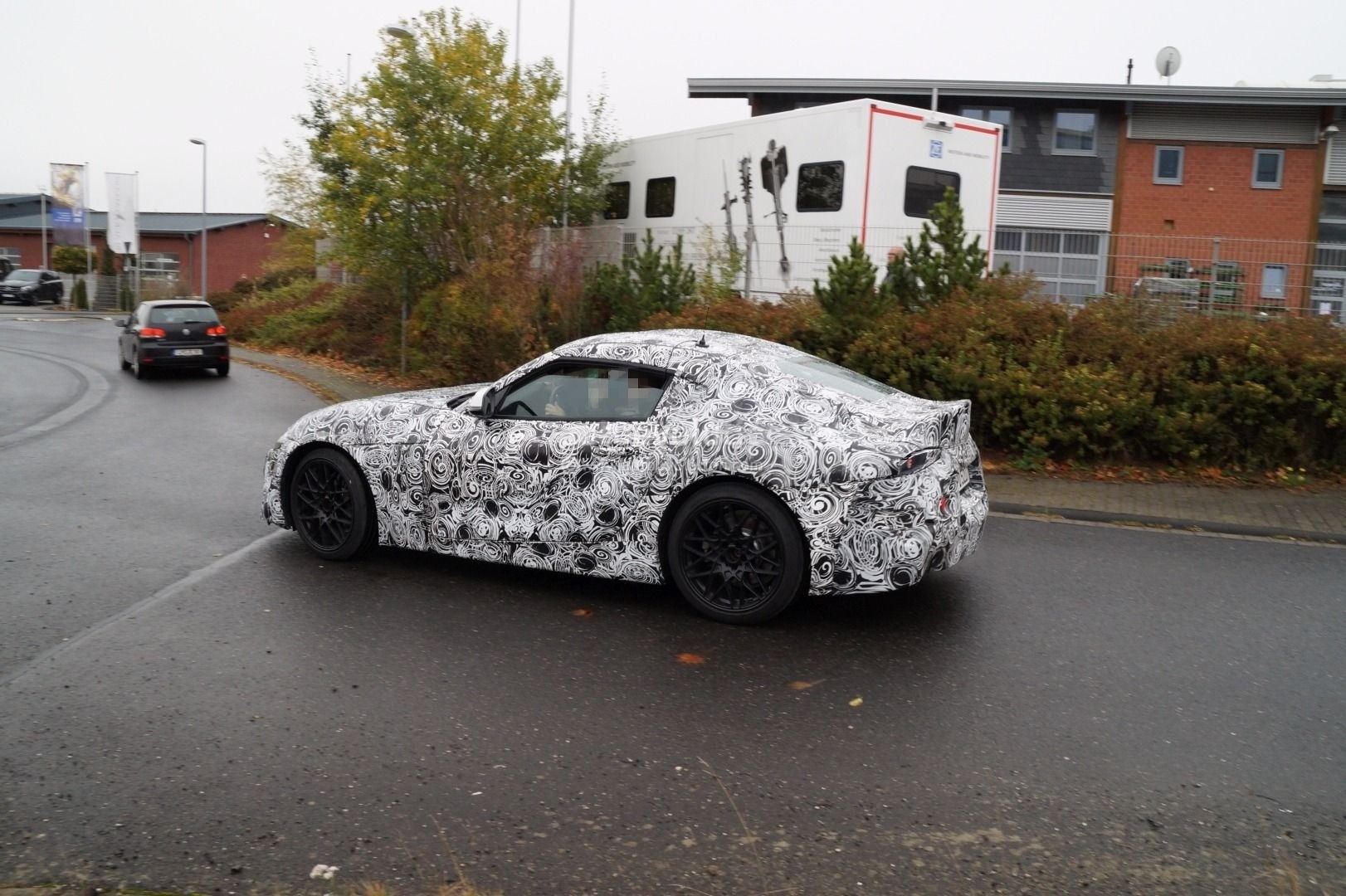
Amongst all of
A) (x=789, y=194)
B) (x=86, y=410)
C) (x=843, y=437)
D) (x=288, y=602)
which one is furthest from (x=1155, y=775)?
(x=86, y=410)

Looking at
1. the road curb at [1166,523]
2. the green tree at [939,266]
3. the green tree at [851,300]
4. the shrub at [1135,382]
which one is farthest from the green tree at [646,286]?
the road curb at [1166,523]

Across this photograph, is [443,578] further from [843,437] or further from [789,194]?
[789,194]

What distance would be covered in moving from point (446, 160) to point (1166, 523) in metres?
13.6

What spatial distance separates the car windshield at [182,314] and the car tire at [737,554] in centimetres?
1850

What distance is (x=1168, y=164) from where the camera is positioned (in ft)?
107

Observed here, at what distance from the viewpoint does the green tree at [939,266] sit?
12.8 metres

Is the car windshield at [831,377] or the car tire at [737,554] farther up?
the car windshield at [831,377]

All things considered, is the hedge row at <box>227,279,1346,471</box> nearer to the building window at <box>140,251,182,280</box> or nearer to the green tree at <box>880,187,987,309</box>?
the green tree at <box>880,187,987,309</box>

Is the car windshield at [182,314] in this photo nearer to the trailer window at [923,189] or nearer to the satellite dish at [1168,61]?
the trailer window at [923,189]

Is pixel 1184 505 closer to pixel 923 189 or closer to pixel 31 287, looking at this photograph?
pixel 923 189

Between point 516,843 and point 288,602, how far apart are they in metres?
3.14

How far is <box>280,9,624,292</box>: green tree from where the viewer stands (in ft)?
61.8

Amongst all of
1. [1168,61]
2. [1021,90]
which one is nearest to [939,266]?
[1021,90]

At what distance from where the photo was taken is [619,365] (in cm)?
662
